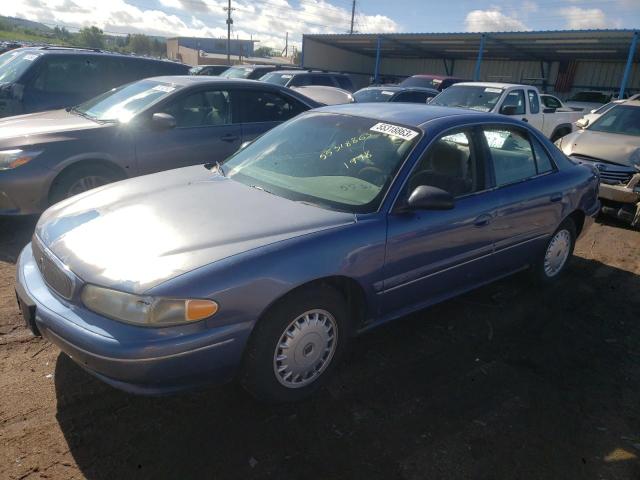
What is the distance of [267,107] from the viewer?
6348mm

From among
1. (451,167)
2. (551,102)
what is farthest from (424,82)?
(451,167)

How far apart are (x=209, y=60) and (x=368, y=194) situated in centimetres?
4826

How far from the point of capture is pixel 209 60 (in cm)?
4709

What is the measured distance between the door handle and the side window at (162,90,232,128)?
3563mm

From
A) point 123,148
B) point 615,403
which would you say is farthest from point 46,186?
point 615,403

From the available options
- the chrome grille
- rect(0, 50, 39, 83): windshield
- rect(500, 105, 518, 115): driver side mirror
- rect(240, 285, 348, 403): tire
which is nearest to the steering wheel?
rect(240, 285, 348, 403): tire

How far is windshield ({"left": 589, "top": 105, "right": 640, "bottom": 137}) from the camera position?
7.87 m

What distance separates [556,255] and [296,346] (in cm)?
310

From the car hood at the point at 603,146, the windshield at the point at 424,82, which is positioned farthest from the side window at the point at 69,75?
the windshield at the point at 424,82

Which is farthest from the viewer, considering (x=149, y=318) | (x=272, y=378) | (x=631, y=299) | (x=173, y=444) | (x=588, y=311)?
(x=631, y=299)

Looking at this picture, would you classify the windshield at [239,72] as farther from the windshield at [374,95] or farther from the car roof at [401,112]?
the car roof at [401,112]

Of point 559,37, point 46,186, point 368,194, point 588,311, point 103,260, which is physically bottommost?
point 588,311

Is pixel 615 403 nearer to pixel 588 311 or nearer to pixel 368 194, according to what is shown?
pixel 588 311

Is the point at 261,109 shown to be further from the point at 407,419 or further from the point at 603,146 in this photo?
the point at 603,146
